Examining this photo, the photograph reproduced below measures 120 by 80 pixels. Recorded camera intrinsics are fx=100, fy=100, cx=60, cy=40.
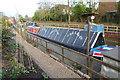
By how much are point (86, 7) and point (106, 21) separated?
7641mm

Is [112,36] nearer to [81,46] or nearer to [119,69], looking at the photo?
[81,46]

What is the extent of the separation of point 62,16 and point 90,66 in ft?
92.3

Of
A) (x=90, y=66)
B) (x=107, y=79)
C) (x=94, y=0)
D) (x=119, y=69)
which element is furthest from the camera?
(x=94, y=0)

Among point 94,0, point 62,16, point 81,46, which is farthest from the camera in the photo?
point 62,16

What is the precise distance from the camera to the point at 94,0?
647 inches

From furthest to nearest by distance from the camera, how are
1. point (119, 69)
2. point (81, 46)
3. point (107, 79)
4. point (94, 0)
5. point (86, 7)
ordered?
point (86, 7) → point (94, 0) → point (81, 46) → point (107, 79) → point (119, 69)

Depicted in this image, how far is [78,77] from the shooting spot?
107 inches

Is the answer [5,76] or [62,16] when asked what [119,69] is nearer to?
[5,76]

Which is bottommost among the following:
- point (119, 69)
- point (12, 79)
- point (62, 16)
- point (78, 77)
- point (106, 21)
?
point (78, 77)

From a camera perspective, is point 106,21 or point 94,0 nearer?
point 106,21

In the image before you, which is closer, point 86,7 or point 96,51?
point 96,51

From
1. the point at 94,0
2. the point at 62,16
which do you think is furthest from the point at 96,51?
the point at 62,16

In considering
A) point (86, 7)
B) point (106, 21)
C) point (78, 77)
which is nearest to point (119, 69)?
point (78, 77)

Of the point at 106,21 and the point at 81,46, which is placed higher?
the point at 106,21
